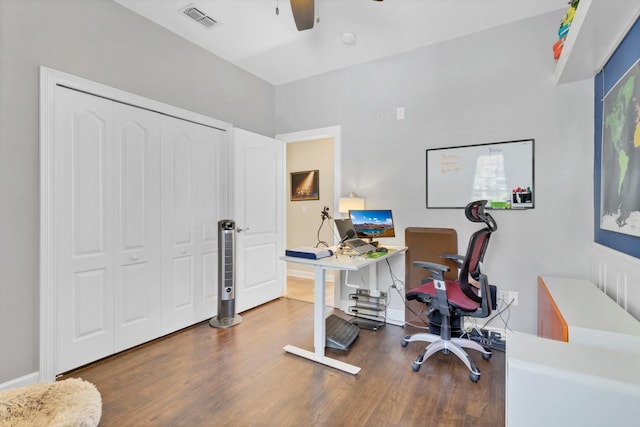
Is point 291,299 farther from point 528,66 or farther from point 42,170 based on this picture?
point 528,66

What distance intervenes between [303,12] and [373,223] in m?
1.89

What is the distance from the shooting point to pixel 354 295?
345 centimetres

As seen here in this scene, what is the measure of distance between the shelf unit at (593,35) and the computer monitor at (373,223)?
179cm

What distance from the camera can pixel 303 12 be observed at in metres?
1.87

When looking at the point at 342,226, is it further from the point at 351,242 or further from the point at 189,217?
the point at 189,217

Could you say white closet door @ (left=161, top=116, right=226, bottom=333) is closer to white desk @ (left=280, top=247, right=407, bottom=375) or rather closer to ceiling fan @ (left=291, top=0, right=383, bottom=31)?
white desk @ (left=280, top=247, right=407, bottom=375)

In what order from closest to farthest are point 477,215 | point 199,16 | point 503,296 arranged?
point 477,215 < point 199,16 < point 503,296

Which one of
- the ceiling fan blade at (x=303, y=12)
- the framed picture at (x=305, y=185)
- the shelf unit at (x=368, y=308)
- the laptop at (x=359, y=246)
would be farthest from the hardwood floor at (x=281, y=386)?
the framed picture at (x=305, y=185)

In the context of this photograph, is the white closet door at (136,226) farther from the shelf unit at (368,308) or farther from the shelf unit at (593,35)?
the shelf unit at (593,35)

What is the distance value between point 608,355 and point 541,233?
1.69 metres

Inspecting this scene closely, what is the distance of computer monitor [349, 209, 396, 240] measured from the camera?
9.82ft

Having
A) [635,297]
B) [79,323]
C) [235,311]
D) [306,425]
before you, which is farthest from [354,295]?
[79,323]

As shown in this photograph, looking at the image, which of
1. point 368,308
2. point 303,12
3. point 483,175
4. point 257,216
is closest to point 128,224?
point 257,216

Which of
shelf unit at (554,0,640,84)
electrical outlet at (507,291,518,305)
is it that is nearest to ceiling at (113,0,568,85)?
shelf unit at (554,0,640,84)
